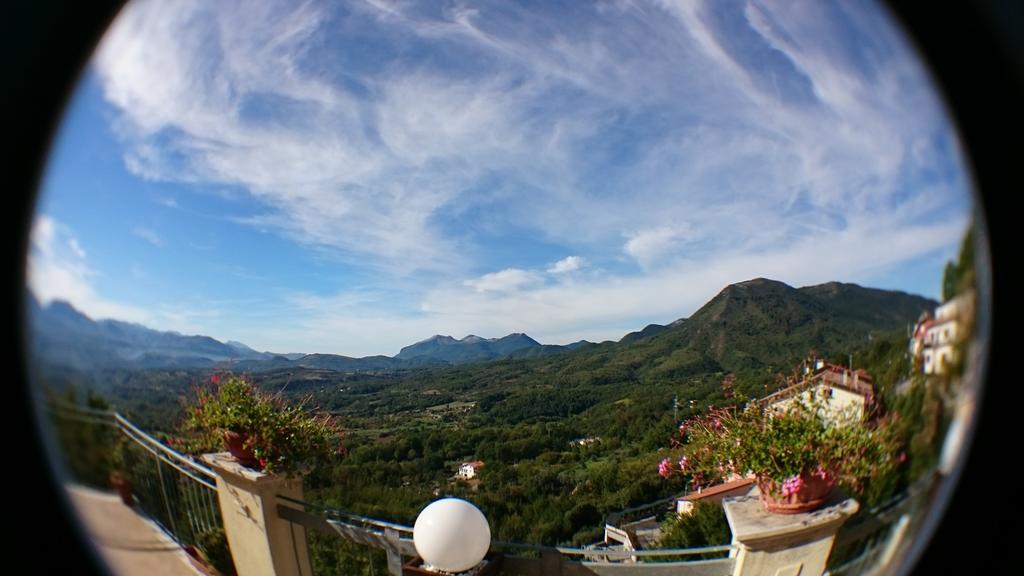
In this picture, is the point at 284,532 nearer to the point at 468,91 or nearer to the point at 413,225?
the point at 468,91

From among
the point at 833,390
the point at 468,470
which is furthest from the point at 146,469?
the point at 468,470

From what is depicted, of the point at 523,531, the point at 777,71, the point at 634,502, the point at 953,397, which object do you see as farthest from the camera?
the point at 634,502

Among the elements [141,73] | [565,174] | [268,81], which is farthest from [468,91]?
[141,73]

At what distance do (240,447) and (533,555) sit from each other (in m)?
2.21

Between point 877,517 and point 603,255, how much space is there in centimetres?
2365

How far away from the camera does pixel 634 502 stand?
60.8 feet

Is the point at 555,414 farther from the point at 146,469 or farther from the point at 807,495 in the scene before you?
the point at 146,469

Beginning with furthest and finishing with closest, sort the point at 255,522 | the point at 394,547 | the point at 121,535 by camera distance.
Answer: the point at 255,522
the point at 394,547
the point at 121,535

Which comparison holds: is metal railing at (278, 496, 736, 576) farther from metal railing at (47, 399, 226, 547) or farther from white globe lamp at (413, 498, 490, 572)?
metal railing at (47, 399, 226, 547)

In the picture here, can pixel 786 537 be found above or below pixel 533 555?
above

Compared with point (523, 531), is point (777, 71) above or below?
above

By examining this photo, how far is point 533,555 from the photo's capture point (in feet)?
11.2

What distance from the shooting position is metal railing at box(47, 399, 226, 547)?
4.59ft

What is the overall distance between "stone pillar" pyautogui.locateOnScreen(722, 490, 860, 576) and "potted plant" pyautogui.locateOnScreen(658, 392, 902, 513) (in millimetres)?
86
